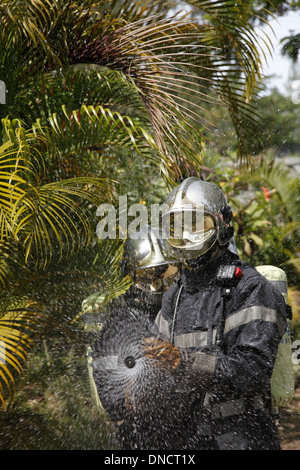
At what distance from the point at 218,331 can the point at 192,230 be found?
28.8 inches

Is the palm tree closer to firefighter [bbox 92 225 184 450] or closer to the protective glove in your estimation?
firefighter [bbox 92 225 184 450]

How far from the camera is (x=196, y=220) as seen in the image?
2.98 metres

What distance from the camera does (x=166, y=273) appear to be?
3855 millimetres

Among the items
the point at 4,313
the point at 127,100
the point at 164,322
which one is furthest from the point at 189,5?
the point at 4,313

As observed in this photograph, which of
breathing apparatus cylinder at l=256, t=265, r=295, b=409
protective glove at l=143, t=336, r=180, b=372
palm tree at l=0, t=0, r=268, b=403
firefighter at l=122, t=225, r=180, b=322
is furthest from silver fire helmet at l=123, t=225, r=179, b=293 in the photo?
breathing apparatus cylinder at l=256, t=265, r=295, b=409

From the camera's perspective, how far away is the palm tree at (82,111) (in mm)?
3449

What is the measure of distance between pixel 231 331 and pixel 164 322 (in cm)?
72

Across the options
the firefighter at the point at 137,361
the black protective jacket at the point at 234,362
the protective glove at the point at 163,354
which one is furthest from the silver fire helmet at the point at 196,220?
the firefighter at the point at 137,361

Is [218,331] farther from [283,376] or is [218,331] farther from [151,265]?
[151,265]

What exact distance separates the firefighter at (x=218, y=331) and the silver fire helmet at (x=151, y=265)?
2.54 feet

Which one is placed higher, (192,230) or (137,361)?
(192,230)

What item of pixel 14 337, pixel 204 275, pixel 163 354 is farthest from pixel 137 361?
pixel 14 337

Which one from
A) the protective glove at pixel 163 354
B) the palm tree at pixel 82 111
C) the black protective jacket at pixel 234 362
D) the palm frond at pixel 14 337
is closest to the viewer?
the black protective jacket at pixel 234 362

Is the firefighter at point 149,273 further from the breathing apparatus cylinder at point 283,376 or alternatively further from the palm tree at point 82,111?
the breathing apparatus cylinder at point 283,376
